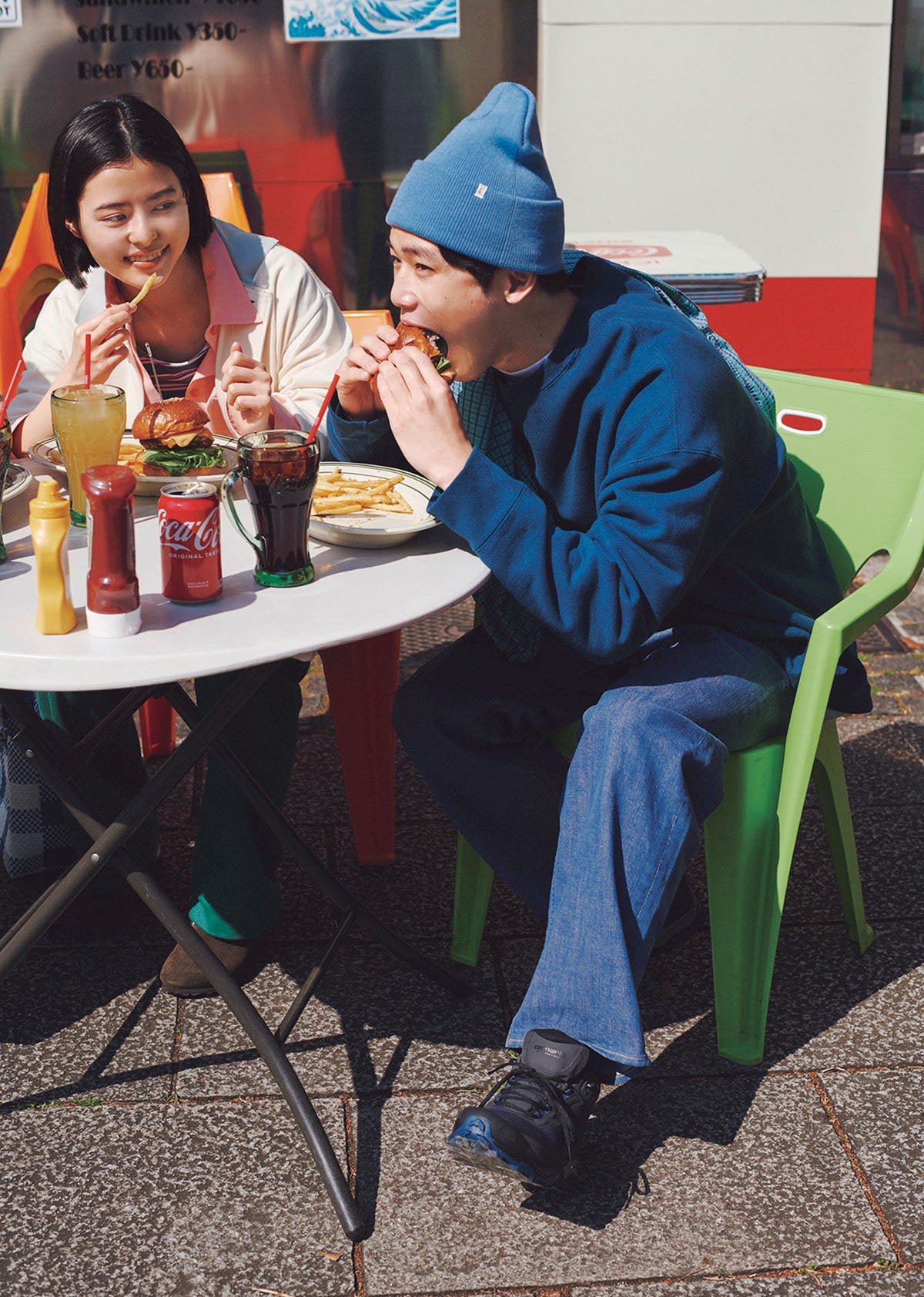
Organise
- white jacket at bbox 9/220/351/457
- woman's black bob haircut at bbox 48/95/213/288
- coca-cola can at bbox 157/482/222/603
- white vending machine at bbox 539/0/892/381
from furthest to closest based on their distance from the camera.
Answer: white vending machine at bbox 539/0/892/381 < white jacket at bbox 9/220/351/457 < woman's black bob haircut at bbox 48/95/213/288 < coca-cola can at bbox 157/482/222/603

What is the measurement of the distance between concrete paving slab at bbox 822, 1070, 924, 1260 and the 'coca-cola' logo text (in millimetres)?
1454

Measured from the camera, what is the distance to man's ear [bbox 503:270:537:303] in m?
2.26

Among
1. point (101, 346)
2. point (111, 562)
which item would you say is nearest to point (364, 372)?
point (101, 346)

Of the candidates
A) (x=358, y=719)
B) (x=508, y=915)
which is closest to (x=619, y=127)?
(x=358, y=719)

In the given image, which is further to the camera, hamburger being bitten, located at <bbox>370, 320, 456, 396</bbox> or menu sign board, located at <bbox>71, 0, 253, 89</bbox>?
menu sign board, located at <bbox>71, 0, 253, 89</bbox>

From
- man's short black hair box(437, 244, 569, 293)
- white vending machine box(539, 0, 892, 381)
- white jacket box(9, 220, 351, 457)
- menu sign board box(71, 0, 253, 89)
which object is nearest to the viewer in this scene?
man's short black hair box(437, 244, 569, 293)

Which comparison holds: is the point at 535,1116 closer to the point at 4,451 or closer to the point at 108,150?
the point at 4,451

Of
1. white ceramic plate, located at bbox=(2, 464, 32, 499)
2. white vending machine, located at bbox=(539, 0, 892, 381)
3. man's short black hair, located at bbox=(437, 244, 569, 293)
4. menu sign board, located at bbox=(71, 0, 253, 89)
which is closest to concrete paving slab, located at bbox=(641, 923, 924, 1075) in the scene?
man's short black hair, located at bbox=(437, 244, 569, 293)

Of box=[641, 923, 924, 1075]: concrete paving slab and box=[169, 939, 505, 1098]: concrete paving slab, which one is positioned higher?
box=[169, 939, 505, 1098]: concrete paving slab

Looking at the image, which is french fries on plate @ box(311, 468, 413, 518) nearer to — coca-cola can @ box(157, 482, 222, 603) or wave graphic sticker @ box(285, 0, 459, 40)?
coca-cola can @ box(157, 482, 222, 603)

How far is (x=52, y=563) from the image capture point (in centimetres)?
192

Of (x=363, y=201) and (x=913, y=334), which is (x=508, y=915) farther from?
(x=913, y=334)

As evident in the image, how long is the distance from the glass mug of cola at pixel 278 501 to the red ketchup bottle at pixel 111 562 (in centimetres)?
20

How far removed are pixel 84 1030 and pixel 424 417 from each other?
1352 mm
